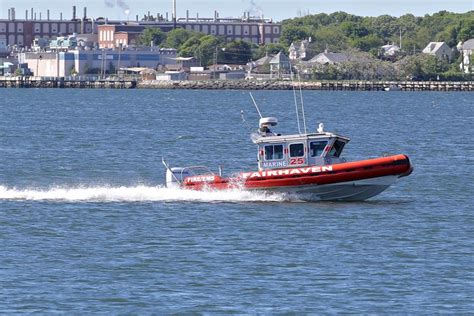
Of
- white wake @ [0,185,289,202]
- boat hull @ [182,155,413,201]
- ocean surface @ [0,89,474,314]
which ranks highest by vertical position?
boat hull @ [182,155,413,201]

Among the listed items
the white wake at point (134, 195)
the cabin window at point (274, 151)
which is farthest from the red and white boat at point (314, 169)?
the white wake at point (134, 195)

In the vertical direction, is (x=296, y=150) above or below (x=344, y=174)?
above

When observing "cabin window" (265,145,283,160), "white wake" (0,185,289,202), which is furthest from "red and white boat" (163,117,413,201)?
"white wake" (0,185,289,202)

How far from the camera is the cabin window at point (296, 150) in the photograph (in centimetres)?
4306

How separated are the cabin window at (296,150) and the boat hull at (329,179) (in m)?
0.45

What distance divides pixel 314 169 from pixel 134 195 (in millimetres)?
6517

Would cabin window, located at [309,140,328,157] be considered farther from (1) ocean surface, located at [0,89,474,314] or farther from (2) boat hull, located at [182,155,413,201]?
(1) ocean surface, located at [0,89,474,314]

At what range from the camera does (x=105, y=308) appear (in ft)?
98.2

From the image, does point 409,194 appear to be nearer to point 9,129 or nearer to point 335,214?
point 335,214

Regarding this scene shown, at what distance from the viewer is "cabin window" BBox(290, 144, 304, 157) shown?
141 feet

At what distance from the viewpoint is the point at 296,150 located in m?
43.1

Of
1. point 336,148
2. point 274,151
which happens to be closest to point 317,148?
point 336,148

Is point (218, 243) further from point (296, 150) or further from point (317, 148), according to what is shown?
point (317, 148)

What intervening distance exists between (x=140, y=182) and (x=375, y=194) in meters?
12.6
